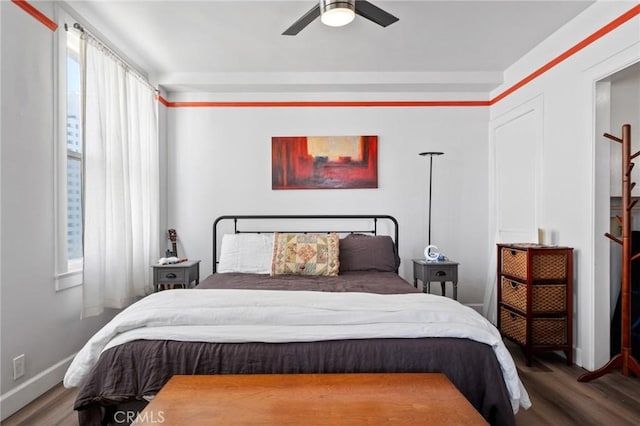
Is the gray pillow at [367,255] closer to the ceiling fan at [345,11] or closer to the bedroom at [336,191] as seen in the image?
the bedroom at [336,191]

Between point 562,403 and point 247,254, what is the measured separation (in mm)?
2453

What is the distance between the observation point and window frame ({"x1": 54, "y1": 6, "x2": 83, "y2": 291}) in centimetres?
237

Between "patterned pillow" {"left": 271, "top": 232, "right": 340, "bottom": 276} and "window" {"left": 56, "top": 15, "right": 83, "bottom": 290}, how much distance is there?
1.48m

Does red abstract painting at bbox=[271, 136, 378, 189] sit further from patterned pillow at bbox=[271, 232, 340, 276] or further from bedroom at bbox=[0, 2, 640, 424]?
patterned pillow at bbox=[271, 232, 340, 276]

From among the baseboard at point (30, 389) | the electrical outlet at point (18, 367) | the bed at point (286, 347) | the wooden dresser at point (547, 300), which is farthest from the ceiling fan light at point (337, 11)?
the baseboard at point (30, 389)

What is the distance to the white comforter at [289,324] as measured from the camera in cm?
158

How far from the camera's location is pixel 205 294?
1964 millimetres

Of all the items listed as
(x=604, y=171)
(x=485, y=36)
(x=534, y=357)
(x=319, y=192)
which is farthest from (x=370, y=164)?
(x=534, y=357)

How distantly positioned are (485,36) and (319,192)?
6.83 feet

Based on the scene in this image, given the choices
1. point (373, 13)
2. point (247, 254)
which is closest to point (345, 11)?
point (373, 13)

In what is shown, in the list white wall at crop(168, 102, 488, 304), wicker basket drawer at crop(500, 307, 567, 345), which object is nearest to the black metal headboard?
white wall at crop(168, 102, 488, 304)

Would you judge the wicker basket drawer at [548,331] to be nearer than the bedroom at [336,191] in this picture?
No

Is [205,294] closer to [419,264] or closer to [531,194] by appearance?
[419,264]

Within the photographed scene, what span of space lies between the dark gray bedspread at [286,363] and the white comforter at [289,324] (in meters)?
0.04
